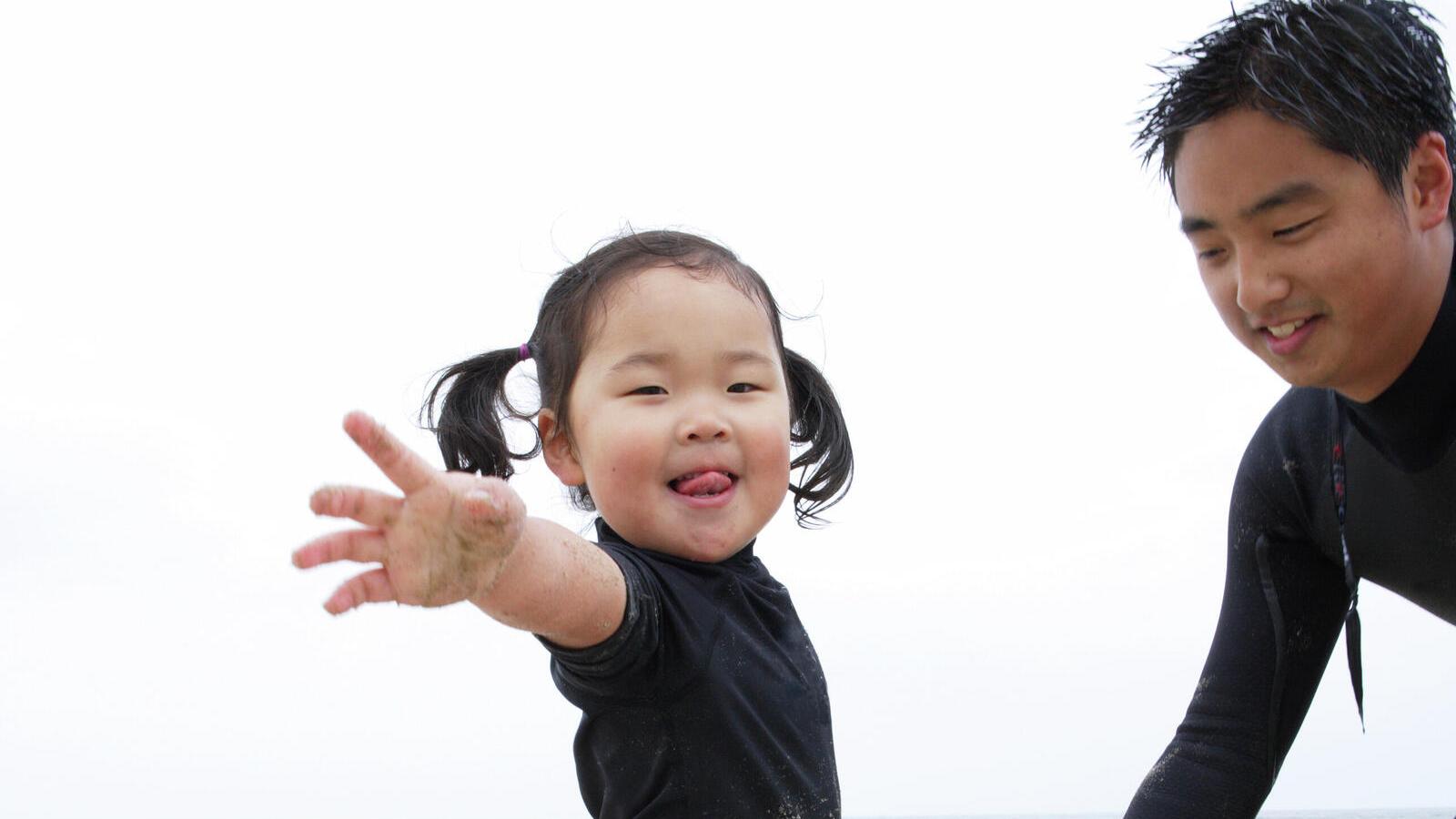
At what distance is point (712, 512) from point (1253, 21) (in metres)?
1.52

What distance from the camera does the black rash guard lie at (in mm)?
2826

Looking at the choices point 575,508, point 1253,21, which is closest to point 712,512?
point 575,508

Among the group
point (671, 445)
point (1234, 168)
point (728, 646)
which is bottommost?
point (728, 646)

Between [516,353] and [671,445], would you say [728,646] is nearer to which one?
[671,445]

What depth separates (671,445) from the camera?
A: 7.90 ft

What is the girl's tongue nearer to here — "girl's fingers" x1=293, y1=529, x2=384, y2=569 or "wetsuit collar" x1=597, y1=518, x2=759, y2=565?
"wetsuit collar" x1=597, y1=518, x2=759, y2=565

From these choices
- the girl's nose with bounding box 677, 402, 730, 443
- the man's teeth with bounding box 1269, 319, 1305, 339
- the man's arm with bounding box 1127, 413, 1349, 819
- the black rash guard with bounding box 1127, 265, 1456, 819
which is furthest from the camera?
the man's arm with bounding box 1127, 413, 1349, 819

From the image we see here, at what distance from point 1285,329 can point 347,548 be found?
76.0 inches

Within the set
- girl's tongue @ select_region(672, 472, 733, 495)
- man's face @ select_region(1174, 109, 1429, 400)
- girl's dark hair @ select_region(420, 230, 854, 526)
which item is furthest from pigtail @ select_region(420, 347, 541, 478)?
man's face @ select_region(1174, 109, 1429, 400)

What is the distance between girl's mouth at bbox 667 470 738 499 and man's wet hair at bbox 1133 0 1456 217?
1.21 m

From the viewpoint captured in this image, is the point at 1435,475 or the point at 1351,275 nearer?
the point at 1351,275

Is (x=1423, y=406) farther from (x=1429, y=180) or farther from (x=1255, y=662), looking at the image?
(x=1255, y=662)

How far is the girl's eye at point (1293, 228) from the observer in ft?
8.05

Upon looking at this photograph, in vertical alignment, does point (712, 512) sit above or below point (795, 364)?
below
